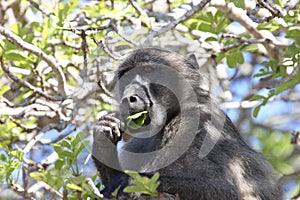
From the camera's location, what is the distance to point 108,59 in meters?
6.55

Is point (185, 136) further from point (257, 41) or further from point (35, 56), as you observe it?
point (35, 56)

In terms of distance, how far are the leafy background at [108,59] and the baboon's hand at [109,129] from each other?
0.20 m

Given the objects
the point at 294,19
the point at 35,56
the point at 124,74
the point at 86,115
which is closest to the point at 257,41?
→ the point at 294,19

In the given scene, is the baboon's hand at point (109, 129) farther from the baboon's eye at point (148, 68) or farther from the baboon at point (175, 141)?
the baboon's eye at point (148, 68)

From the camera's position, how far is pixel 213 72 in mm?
7586

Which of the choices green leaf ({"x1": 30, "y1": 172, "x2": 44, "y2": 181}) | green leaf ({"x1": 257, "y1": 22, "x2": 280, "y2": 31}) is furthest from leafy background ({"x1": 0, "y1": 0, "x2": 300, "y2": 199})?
green leaf ({"x1": 30, "y1": 172, "x2": 44, "y2": 181})

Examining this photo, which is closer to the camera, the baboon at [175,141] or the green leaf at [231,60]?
the baboon at [175,141]

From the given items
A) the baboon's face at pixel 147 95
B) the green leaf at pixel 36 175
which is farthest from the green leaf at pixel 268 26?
the green leaf at pixel 36 175

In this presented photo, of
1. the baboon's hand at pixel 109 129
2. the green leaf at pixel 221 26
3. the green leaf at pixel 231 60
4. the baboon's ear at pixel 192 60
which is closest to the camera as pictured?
the baboon's hand at pixel 109 129

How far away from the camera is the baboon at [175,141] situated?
5.19 meters

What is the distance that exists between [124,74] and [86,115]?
57 centimetres

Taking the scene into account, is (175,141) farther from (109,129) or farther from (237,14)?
(237,14)

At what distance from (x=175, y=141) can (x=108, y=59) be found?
1.35 meters

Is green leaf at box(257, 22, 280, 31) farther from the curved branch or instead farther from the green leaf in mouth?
the curved branch
